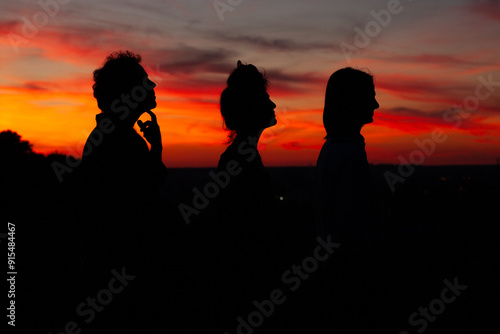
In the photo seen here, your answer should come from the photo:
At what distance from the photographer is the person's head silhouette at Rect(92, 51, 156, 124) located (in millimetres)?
3529

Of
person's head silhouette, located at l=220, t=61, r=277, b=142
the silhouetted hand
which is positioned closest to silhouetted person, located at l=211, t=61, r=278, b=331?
person's head silhouette, located at l=220, t=61, r=277, b=142

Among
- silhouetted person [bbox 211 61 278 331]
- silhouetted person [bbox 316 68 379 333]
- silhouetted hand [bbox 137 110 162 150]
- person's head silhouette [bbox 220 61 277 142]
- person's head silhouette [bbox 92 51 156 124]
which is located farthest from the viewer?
silhouetted hand [bbox 137 110 162 150]

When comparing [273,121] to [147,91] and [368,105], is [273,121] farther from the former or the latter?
[147,91]

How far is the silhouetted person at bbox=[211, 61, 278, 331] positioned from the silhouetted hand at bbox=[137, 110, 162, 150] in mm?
916

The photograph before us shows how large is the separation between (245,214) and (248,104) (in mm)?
752

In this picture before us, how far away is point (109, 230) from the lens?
334 cm

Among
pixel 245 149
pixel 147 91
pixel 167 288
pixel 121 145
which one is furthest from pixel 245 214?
pixel 167 288

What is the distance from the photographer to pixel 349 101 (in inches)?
122

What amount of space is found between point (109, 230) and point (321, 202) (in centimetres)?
145

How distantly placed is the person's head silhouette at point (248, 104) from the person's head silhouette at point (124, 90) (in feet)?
2.10

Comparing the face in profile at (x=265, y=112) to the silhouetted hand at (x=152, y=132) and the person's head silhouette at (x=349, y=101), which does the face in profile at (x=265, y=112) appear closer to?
the person's head silhouette at (x=349, y=101)

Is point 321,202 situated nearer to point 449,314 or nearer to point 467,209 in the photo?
point 449,314

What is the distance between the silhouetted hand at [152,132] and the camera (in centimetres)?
399

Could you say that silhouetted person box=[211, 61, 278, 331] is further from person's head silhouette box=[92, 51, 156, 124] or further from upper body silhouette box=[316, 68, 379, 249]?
person's head silhouette box=[92, 51, 156, 124]
